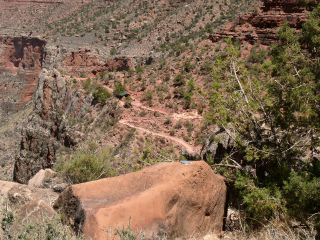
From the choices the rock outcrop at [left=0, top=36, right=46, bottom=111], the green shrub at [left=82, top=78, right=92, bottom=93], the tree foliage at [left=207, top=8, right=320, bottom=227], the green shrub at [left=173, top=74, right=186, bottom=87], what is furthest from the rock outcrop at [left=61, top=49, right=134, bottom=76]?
the tree foliage at [left=207, top=8, right=320, bottom=227]

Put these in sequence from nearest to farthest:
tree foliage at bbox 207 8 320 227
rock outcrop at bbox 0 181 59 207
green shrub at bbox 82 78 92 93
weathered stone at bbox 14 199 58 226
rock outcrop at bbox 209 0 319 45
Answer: weathered stone at bbox 14 199 58 226, tree foliage at bbox 207 8 320 227, rock outcrop at bbox 0 181 59 207, rock outcrop at bbox 209 0 319 45, green shrub at bbox 82 78 92 93

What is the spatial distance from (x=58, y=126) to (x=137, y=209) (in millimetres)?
29159

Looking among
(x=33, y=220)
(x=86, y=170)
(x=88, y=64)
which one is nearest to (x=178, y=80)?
(x=86, y=170)

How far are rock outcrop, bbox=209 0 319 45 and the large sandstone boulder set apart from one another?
2448 centimetres

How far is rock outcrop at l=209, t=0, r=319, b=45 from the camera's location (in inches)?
1075

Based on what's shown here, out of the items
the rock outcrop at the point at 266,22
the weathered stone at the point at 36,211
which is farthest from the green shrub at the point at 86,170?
the rock outcrop at the point at 266,22

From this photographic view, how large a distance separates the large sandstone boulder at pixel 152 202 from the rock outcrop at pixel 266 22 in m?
24.5

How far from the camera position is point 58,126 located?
Answer: 3269 cm

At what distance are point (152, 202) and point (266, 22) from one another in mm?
28455

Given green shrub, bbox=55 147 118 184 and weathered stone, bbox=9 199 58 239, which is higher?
weathered stone, bbox=9 199 58 239

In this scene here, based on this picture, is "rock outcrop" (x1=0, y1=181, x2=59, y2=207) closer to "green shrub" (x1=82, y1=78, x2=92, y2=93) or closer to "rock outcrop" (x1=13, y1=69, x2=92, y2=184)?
"rock outcrop" (x1=13, y1=69, x2=92, y2=184)

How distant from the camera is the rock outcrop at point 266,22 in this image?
1075 inches

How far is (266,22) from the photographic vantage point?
29312 millimetres

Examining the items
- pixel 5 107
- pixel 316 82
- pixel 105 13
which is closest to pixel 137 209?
Result: pixel 316 82
